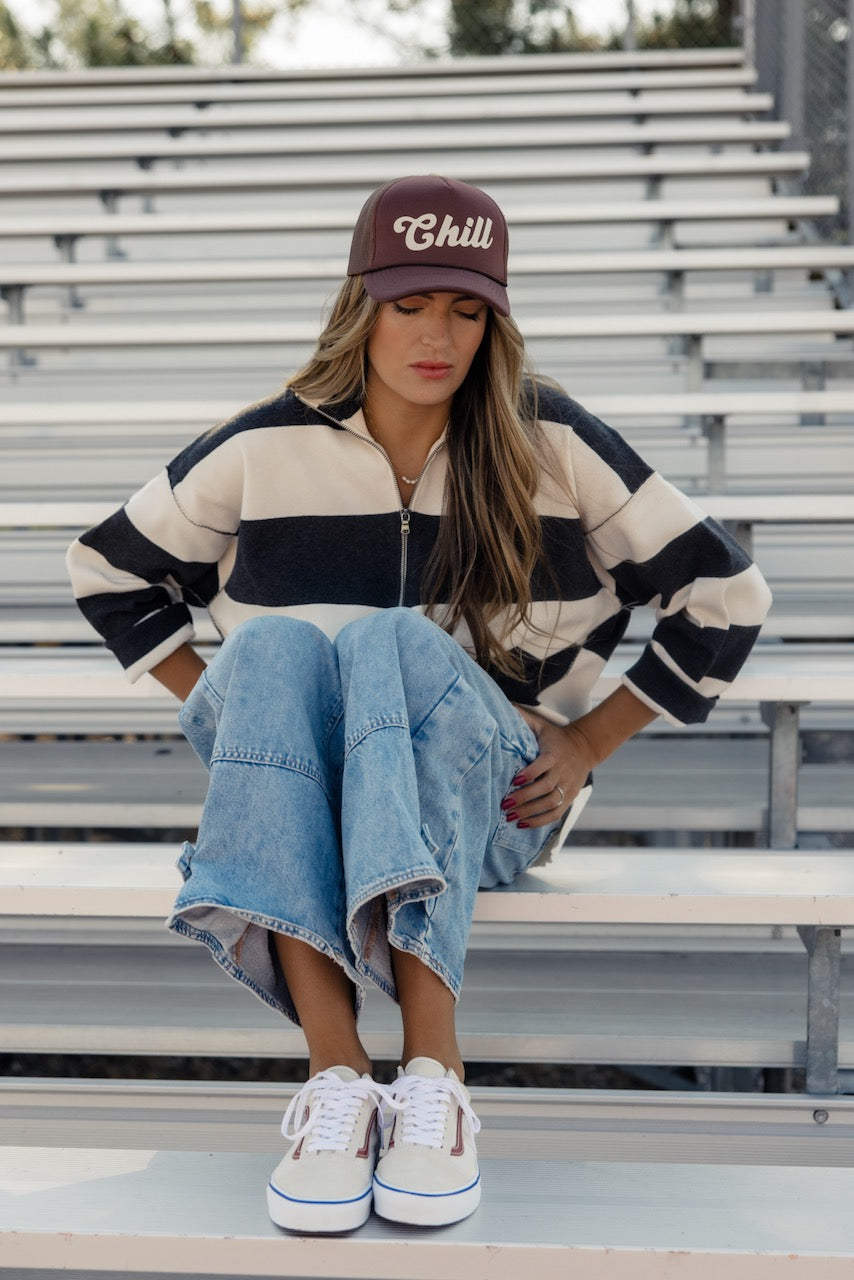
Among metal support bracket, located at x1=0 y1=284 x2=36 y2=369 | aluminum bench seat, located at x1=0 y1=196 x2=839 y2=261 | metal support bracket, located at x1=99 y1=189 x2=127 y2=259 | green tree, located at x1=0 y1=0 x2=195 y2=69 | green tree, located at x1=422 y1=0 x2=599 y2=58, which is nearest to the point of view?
metal support bracket, located at x1=0 y1=284 x2=36 y2=369

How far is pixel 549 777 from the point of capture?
121 centimetres

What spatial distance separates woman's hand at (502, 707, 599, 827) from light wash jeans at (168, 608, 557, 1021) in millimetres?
88

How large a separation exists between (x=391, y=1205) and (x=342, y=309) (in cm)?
82

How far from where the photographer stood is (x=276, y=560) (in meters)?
1.29

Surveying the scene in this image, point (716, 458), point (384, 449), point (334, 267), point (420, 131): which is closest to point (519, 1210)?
point (384, 449)

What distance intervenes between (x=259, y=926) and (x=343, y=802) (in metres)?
0.13

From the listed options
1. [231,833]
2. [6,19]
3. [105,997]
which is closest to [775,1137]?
[231,833]

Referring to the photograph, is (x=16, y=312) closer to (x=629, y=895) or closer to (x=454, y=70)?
(x=629, y=895)

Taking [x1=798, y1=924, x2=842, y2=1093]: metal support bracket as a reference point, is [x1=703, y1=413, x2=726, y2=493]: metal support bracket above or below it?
above

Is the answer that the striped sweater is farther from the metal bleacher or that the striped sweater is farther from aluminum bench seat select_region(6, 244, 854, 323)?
aluminum bench seat select_region(6, 244, 854, 323)

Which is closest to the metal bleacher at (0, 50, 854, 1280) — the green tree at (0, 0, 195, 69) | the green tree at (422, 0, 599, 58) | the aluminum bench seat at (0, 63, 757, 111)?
the aluminum bench seat at (0, 63, 757, 111)

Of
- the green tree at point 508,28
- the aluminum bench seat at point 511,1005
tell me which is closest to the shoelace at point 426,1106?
the aluminum bench seat at point 511,1005

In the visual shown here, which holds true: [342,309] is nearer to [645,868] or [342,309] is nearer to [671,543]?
[671,543]

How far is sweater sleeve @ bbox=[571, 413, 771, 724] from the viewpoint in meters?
1.24
